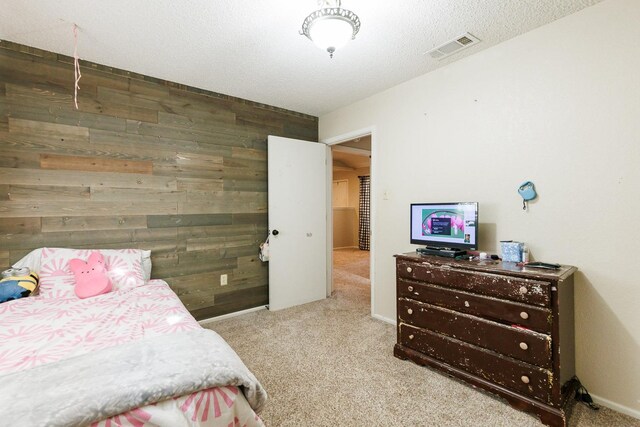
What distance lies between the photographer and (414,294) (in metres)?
2.30

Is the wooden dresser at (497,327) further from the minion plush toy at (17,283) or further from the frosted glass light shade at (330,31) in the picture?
the minion plush toy at (17,283)

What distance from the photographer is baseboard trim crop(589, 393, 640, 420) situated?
1.74 metres

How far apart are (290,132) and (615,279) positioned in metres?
3.31

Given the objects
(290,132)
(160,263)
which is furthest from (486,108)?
(160,263)

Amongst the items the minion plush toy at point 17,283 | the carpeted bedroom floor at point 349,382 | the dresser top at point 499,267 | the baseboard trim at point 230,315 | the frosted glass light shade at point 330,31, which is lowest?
the carpeted bedroom floor at point 349,382

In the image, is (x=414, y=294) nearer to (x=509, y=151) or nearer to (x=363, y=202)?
(x=509, y=151)

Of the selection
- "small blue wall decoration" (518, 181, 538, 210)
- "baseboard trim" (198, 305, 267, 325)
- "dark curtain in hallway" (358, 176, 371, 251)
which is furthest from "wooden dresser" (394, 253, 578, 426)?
"dark curtain in hallway" (358, 176, 371, 251)

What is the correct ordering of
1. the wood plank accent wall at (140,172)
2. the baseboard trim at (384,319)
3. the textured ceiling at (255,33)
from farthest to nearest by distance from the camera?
the baseboard trim at (384,319), the wood plank accent wall at (140,172), the textured ceiling at (255,33)

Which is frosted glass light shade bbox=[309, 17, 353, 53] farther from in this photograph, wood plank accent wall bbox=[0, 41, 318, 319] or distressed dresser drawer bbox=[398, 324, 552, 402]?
distressed dresser drawer bbox=[398, 324, 552, 402]

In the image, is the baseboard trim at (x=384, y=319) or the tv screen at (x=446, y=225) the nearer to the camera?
the tv screen at (x=446, y=225)

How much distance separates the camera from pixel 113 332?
1438mm

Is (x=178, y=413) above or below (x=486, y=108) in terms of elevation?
below

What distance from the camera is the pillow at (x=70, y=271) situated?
208 centimetres

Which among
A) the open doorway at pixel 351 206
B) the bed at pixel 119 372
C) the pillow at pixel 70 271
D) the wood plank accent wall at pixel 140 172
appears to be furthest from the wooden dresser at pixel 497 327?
the open doorway at pixel 351 206
